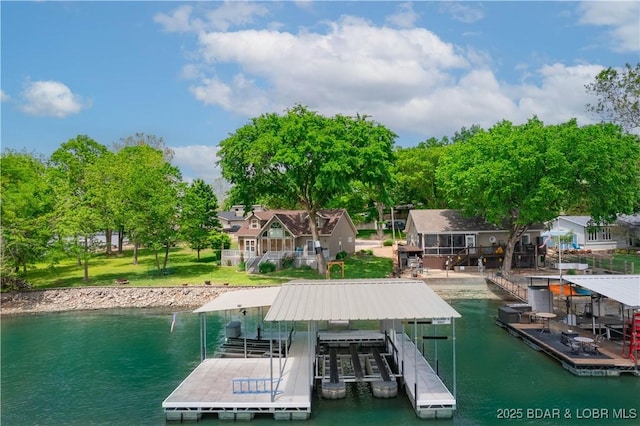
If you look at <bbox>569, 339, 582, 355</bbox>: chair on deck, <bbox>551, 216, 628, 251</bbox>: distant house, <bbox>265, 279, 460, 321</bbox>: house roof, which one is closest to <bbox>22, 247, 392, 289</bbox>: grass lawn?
<bbox>265, 279, 460, 321</bbox>: house roof

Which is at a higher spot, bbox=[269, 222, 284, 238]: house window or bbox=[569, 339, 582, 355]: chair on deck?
bbox=[269, 222, 284, 238]: house window

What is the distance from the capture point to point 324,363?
1995cm

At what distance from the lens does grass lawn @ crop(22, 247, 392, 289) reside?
136ft

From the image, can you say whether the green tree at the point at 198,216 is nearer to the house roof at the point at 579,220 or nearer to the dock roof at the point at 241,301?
the dock roof at the point at 241,301

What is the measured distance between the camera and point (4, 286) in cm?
3925

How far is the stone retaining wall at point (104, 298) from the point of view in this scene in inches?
1478

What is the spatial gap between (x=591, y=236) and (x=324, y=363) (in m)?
46.5

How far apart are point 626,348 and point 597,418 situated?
22.3ft

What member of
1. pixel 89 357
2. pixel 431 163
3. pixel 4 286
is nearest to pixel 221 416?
pixel 89 357

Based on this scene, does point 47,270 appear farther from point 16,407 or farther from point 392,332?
point 392,332

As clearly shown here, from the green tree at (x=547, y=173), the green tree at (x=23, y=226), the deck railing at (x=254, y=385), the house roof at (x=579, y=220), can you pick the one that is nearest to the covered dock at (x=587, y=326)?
the green tree at (x=547, y=173)

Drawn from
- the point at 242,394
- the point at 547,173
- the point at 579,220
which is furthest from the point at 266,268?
the point at 579,220

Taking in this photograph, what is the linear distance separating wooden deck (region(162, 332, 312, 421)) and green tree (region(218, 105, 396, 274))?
2088 centimetres

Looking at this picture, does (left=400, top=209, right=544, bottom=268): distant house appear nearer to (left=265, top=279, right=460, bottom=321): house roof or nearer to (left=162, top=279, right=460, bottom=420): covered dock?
(left=162, top=279, right=460, bottom=420): covered dock
